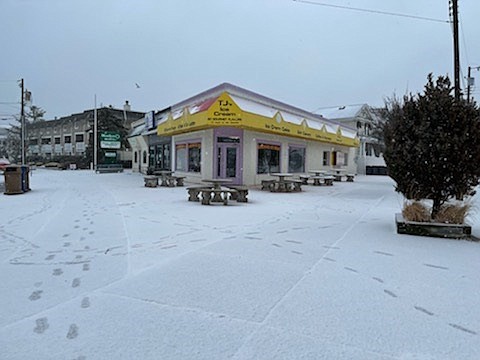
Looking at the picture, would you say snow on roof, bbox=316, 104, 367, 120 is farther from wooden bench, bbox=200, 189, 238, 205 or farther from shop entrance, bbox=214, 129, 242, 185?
wooden bench, bbox=200, 189, 238, 205

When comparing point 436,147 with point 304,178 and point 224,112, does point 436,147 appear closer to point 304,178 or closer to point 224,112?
point 224,112

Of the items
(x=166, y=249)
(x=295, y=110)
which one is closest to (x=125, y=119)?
(x=295, y=110)

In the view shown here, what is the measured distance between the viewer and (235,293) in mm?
3732

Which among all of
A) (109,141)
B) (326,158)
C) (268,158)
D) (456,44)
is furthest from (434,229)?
(109,141)

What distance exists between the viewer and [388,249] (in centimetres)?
564

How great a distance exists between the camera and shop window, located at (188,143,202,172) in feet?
63.2

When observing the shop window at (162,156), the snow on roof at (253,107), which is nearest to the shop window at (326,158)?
the snow on roof at (253,107)

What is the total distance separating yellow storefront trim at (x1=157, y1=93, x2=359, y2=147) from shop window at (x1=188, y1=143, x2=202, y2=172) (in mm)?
1361

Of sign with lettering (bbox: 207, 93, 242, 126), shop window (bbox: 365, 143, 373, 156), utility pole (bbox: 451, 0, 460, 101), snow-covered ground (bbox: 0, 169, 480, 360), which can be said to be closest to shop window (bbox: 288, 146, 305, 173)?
sign with lettering (bbox: 207, 93, 242, 126)

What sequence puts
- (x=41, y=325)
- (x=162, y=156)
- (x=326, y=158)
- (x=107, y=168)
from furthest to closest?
(x=107, y=168)
(x=326, y=158)
(x=162, y=156)
(x=41, y=325)

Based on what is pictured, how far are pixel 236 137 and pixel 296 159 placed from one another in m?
6.70

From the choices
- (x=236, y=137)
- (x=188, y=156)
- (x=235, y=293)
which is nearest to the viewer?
(x=235, y=293)

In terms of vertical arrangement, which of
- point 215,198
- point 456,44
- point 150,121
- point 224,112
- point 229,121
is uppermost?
point 456,44

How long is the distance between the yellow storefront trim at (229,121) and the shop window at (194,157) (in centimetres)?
136
